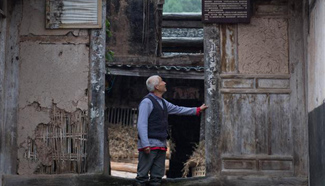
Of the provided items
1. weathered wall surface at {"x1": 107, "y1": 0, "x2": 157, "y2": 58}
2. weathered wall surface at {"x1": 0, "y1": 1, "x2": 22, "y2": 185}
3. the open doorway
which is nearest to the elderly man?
weathered wall surface at {"x1": 0, "y1": 1, "x2": 22, "y2": 185}

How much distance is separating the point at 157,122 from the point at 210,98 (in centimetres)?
118

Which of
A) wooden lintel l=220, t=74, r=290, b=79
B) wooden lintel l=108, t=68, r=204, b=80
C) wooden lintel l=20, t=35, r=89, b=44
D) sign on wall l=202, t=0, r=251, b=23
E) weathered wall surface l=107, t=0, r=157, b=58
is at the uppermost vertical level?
weathered wall surface l=107, t=0, r=157, b=58

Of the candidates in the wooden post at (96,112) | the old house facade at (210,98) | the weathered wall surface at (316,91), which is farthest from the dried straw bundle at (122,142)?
the weathered wall surface at (316,91)

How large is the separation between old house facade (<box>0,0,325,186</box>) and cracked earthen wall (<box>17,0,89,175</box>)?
2cm

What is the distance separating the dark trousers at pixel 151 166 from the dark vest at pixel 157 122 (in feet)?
0.78

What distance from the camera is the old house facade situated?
9109 millimetres

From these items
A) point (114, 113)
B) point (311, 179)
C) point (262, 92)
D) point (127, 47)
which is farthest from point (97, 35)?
point (127, 47)

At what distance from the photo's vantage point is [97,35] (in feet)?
30.5

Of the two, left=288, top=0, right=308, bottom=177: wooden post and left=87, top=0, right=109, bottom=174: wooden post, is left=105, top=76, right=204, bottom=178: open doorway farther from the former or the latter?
left=288, top=0, right=308, bottom=177: wooden post

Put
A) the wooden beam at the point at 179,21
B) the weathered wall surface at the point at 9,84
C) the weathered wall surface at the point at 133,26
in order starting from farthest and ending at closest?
the wooden beam at the point at 179,21
the weathered wall surface at the point at 133,26
the weathered wall surface at the point at 9,84

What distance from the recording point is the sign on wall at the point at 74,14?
9289mm

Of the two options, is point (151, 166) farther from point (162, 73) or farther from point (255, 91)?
point (162, 73)

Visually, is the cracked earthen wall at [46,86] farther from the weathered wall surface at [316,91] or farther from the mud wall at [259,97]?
→ the weathered wall surface at [316,91]

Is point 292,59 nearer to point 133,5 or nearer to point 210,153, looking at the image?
point 210,153
